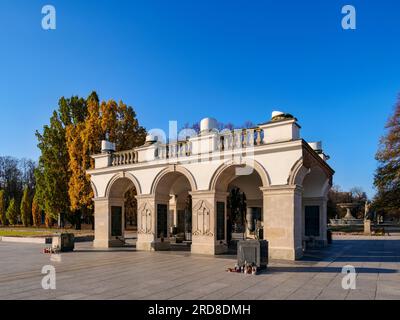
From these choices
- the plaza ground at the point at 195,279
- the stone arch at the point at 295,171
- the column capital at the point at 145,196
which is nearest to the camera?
the plaza ground at the point at 195,279

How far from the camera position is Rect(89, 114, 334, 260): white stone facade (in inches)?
564

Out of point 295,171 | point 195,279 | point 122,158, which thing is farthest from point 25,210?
point 195,279

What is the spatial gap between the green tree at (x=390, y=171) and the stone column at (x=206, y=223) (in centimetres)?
2442

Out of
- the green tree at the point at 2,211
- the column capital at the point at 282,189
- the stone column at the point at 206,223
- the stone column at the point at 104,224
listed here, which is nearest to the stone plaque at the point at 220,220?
the stone column at the point at 206,223

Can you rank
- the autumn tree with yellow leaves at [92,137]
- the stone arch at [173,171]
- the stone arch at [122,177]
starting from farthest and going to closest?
the autumn tree with yellow leaves at [92,137]
the stone arch at [122,177]
the stone arch at [173,171]

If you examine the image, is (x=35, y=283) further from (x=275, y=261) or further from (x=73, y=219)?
(x=73, y=219)

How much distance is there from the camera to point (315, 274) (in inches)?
434

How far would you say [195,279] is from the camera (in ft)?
33.7

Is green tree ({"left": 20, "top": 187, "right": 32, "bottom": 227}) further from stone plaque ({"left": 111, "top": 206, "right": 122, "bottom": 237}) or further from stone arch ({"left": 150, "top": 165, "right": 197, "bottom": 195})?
stone arch ({"left": 150, "top": 165, "right": 197, "bottom": 195})

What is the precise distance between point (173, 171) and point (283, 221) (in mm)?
6533

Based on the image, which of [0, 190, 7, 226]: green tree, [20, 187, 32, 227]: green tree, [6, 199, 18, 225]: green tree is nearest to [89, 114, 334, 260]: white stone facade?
[20, 187, 32, 227]: green tree

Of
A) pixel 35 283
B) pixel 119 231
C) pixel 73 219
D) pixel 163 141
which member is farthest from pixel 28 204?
pixel 35 283

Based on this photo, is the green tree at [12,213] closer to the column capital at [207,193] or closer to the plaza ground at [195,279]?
the plaza ground at [195,279]

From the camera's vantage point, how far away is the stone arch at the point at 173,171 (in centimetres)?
1723
